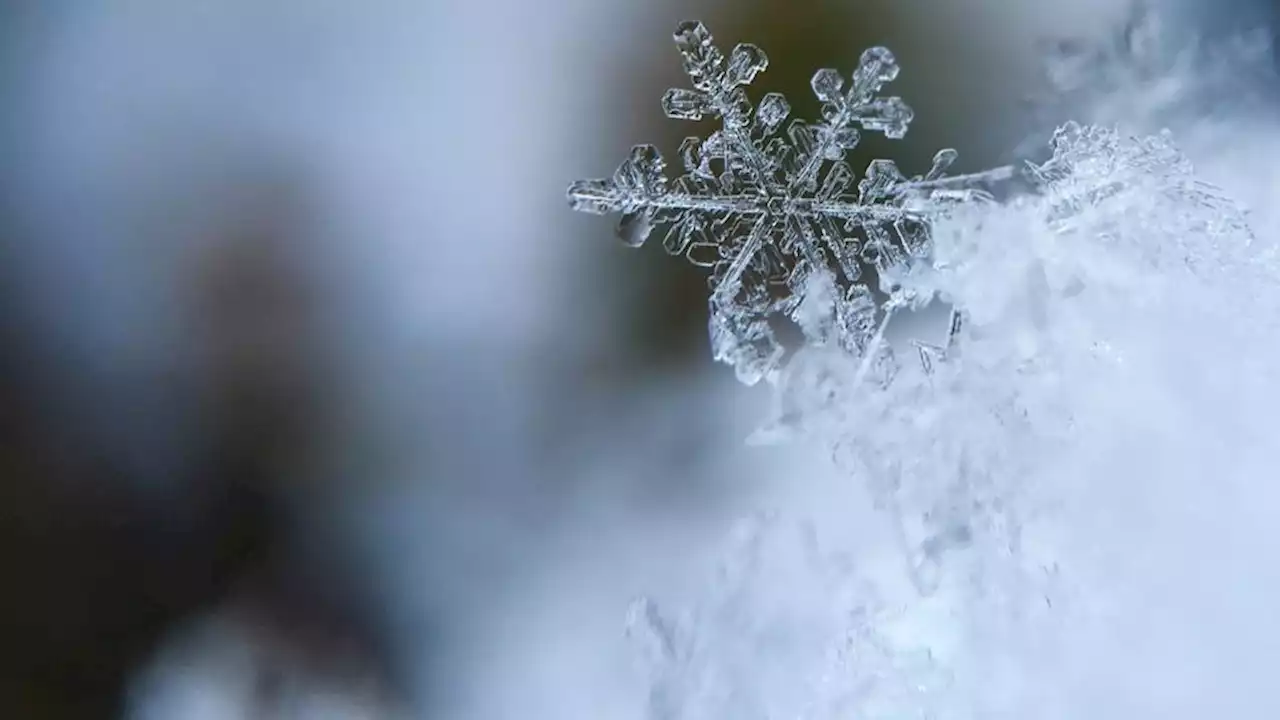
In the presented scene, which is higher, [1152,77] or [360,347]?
[1152,77]

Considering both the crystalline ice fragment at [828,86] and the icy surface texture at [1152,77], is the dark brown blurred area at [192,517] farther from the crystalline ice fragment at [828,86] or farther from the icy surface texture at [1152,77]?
the icy surface texture at [1152,77]

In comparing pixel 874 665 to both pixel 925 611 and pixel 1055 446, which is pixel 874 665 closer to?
pixel 925 611

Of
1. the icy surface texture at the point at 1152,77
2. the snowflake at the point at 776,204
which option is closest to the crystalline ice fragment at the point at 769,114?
the snowflake at the point at 776,204

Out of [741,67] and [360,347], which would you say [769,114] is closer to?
[741,67]

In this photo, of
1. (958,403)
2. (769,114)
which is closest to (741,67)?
(769,114)

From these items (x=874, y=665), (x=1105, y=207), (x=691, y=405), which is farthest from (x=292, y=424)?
(x=1105, y=207)

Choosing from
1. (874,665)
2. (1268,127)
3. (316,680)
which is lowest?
(316,680)

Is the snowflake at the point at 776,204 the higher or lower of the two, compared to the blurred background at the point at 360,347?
higher
